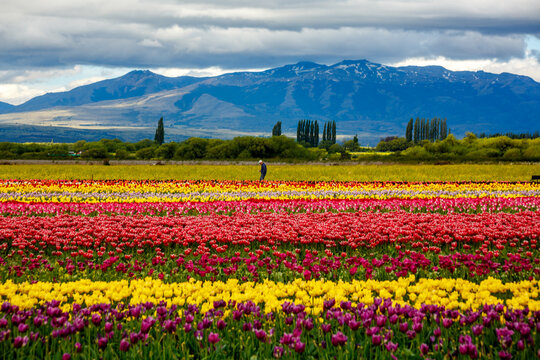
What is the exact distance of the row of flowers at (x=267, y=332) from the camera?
5.46m

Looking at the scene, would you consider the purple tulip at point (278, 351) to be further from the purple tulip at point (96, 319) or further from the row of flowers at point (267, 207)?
the row of flowers at point (267, 207)

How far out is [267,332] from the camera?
6.06m

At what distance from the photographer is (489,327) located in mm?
6047

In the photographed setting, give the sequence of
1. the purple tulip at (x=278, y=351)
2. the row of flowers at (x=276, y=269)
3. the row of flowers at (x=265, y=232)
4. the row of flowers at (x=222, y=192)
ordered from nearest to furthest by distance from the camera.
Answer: the purple tulip at (x=278, y=351)
the row of flowers at (x=276, y=269)
the row of flowers at (x=265, y=232)
the row of flowers at (x=222, y=192)

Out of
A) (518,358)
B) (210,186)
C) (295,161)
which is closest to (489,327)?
(518,358)

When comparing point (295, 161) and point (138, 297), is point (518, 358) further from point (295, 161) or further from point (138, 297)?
point (295, 161)

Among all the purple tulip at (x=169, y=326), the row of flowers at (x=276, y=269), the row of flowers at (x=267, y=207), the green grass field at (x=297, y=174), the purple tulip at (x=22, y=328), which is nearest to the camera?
the purple tulip at (x=22, y=328)

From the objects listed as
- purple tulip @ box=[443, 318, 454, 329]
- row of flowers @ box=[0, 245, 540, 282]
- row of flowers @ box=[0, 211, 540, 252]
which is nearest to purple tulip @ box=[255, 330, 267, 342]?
purple tulip @ box=[443, 318, 454, 329]

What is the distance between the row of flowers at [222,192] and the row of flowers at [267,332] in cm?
1665

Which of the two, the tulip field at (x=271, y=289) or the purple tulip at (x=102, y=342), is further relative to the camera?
the tulip field at (x=271, y=289)

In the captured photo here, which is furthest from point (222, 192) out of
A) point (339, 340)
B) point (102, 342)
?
point (339, 340)

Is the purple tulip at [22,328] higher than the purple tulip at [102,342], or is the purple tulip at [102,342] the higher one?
the purple tulip at [22,328]

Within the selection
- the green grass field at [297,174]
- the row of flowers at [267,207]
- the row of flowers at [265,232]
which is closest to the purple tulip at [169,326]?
the row of flowers at [265,232]

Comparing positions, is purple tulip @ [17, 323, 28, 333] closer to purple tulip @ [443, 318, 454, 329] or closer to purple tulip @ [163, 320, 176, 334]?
purple tulip @ [163, 320, 176, 334]
